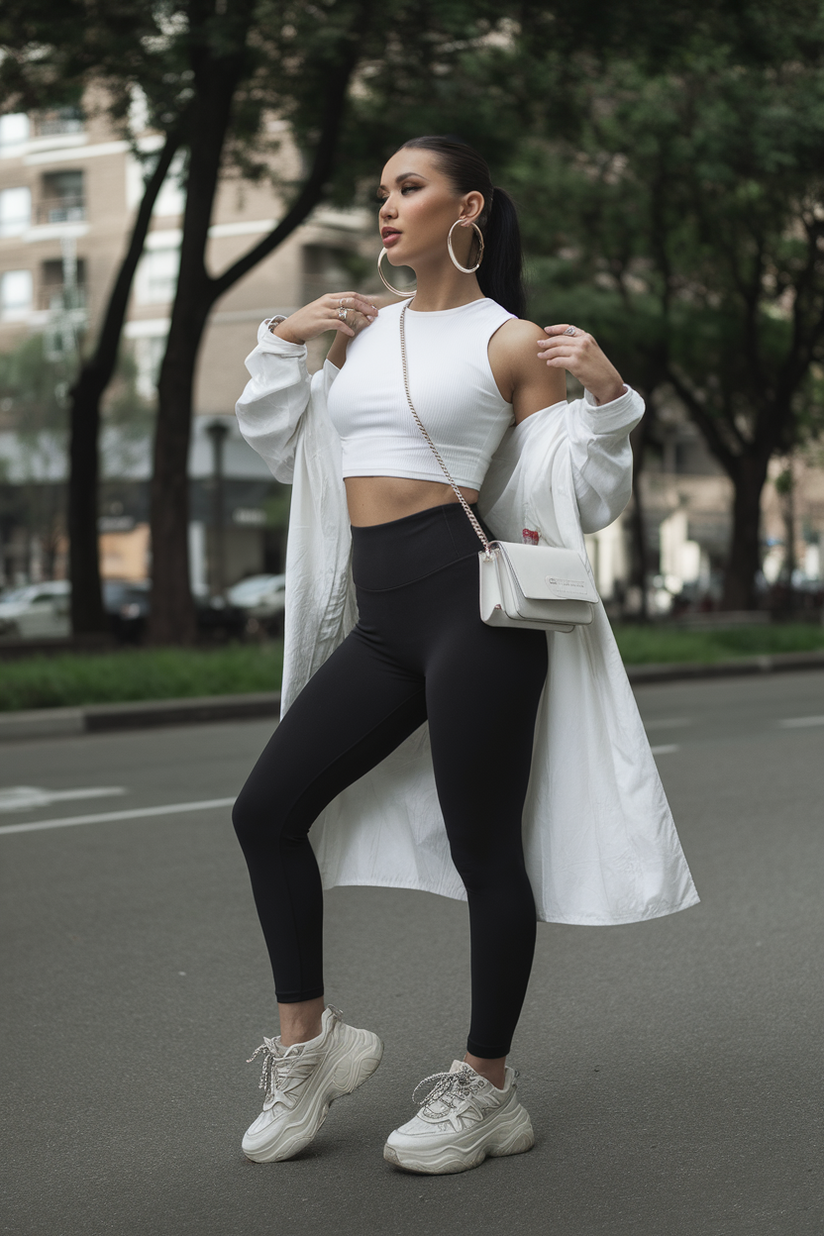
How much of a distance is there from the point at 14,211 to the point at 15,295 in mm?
2901

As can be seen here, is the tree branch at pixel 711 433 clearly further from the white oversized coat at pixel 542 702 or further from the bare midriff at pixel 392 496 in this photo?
the bare midriff at pixel 392 496

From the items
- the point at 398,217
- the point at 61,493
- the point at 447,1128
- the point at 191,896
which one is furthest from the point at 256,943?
the point at 61,493

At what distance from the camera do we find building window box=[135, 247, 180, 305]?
1805 inches

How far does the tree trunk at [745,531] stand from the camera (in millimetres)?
28500

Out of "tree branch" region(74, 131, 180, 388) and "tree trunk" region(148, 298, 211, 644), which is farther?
"tree branch" region(74, 131, 180, 388)

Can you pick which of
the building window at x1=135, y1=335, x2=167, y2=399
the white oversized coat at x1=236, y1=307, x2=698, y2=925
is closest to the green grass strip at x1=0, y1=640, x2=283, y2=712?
the white oversized coat at x1=236, y1=307, x2=698, y2=925

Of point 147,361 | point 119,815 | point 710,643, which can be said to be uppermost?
point 119,815

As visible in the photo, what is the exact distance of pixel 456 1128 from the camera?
2.95 m

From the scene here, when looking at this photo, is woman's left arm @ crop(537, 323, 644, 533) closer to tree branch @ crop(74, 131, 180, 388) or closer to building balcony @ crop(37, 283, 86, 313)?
tree branch @ crop(74, 131, 180, 388)

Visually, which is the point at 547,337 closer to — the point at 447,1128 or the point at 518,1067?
the point at 447,1128

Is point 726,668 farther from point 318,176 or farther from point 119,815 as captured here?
point 119,815

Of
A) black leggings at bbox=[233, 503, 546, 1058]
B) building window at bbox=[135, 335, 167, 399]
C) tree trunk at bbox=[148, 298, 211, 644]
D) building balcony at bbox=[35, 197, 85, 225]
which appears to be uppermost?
black leggings at bbox=[233, 503, 546, 1058]

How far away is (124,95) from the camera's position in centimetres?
1706

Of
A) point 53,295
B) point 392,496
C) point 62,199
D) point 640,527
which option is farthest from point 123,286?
point 62,199
